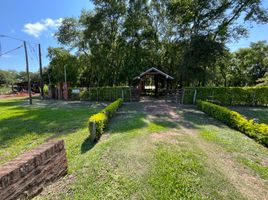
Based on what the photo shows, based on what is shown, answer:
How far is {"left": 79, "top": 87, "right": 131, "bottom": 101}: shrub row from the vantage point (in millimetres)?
17453

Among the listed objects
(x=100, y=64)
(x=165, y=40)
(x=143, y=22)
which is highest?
(x=143, y=22)

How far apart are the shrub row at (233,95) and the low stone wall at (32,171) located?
43.9 ft

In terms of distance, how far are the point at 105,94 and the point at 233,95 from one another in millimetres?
12018

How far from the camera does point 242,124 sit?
671cm

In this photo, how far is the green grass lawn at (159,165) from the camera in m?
3.06

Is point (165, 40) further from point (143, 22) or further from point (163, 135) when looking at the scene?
point (163, 135)

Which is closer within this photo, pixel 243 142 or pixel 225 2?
pixel 243 142

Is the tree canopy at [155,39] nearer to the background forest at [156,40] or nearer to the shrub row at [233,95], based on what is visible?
the background forest at [156,40]

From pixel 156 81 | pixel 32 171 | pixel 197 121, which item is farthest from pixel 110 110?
pixel 156 81

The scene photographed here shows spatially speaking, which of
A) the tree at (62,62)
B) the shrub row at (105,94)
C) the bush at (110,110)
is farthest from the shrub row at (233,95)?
the tree at (62,62)

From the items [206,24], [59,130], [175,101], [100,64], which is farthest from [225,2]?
[59,130]

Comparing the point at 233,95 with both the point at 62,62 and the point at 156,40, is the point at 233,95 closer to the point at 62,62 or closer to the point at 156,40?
the point at 156,40

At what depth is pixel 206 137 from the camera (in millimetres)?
5848

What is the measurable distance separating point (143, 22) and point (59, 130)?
67.5 ft
